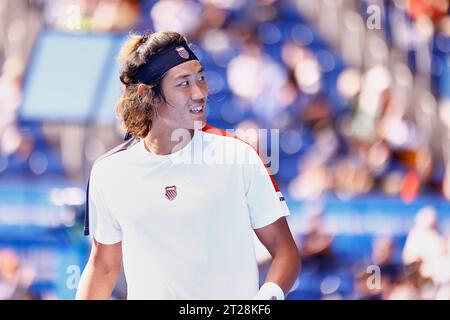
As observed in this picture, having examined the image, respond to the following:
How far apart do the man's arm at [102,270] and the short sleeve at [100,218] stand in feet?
0.11

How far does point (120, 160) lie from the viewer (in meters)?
3.21

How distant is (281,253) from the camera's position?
2.96 m

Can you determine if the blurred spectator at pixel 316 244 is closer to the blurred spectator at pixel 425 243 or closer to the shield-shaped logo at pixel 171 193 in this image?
the blurred spectator at pixel 425 243

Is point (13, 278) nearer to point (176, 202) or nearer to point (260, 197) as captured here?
point (176, 202)

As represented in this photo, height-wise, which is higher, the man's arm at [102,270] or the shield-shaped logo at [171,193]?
the shield-shaped logo at [171,193]

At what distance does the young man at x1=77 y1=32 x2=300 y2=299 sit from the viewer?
10.0 feet

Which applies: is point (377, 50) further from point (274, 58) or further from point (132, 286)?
point (132, 286)

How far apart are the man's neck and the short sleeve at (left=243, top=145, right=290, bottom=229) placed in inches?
10.7

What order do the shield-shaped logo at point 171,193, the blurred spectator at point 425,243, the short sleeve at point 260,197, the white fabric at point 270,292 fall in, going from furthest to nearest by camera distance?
the blurred spectator at point 425,243, the shield-shaped logo at point 171,193, the short sleeve at point 260,197, the white fabric at point 270,292

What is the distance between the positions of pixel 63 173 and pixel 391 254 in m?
1.64

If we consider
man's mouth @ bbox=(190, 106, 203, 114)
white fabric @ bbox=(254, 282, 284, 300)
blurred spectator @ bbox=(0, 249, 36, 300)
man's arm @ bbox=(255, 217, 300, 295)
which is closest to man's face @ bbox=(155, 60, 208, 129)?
man's mouth @ bbox=(190, 106, 203, 114)

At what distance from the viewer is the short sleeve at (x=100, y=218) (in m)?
3.14

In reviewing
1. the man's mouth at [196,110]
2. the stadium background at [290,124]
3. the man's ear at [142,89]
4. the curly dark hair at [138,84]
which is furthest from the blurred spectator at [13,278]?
the man's mouth at [196,110]
